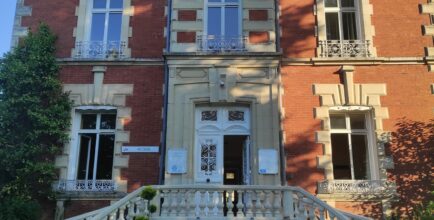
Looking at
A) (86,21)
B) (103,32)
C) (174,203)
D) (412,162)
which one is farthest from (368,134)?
(86,21)

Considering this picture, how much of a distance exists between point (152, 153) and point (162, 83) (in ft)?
5.47

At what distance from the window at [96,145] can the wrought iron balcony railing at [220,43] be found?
2.62m

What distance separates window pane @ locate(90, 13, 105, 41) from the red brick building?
3cm

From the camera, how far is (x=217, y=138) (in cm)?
1107

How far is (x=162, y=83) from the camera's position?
11.4 metres

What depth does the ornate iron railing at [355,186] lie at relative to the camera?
34.4ft

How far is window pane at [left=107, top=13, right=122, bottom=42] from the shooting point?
1198cm

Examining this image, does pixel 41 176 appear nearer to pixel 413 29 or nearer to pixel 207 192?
pixel 207 192

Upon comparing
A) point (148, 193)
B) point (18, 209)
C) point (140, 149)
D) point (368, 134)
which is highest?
point (368, 134)

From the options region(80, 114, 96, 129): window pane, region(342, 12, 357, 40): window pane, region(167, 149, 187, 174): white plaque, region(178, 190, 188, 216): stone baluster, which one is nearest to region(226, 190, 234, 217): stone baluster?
region(178, 190, 188, 216): stone baluster

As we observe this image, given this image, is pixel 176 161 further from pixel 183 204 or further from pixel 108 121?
pixel 108 121

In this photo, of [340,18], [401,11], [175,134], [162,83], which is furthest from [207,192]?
[401,11]

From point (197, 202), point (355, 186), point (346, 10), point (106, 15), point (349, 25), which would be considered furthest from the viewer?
point (106, 15)

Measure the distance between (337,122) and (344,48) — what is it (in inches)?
69.3
